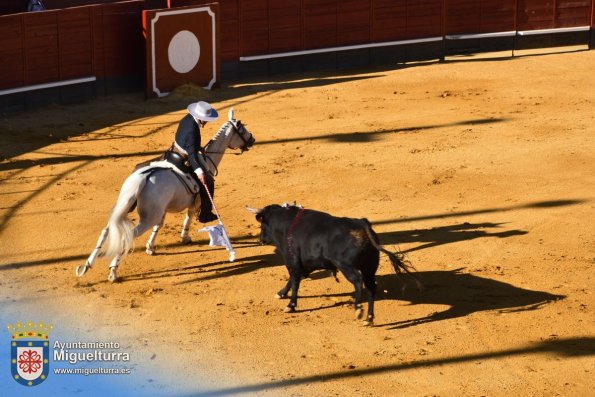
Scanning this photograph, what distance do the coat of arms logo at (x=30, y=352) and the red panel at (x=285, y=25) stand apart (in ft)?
45.0

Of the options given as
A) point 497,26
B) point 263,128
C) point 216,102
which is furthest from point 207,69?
point 497,26

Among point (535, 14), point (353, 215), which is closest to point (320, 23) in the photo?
point (535, 14)

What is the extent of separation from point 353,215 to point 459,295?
2.99 metres

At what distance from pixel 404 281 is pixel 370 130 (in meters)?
7.20

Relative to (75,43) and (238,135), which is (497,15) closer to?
(75,43)

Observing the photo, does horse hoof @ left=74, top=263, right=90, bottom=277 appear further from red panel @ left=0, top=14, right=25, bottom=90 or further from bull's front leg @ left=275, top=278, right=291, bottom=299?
red panel @ left=0, top=14, right=25, bottom=90

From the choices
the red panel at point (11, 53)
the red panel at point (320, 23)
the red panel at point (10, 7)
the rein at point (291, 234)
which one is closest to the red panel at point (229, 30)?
the red panel at point (320, 23)

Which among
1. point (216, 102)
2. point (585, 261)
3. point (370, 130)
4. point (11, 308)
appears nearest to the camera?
point (11, 308)

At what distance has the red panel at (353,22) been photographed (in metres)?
25.0

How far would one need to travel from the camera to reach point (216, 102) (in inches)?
848

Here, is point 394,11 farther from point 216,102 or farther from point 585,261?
point 585,261

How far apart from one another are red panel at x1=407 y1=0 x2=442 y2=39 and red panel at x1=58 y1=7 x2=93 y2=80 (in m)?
7.74

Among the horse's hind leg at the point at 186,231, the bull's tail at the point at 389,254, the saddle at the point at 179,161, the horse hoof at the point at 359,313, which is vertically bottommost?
the horse hoof at the point at 359,313

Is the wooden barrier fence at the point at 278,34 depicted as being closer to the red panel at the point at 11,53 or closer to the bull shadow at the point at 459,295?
the red panel at the point at 11,53
